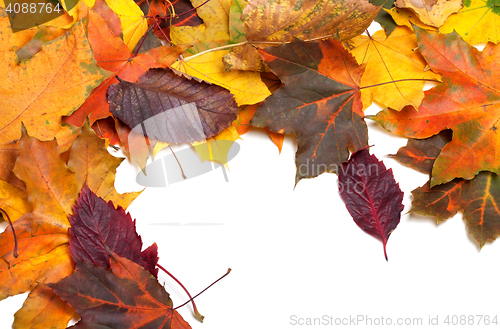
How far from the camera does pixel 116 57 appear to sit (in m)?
0.72

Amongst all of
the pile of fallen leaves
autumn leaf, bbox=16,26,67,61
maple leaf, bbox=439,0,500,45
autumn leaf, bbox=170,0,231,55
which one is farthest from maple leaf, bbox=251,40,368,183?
autumn leaf, bbox=16,26,67,61

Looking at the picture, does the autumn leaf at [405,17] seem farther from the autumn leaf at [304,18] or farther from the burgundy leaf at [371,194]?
the burgundy leaf at [371,194]

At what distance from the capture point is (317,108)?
72cm

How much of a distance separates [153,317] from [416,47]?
71cm

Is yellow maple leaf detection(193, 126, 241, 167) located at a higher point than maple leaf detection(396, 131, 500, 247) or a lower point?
higher

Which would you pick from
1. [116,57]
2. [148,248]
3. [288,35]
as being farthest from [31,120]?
[288,35]

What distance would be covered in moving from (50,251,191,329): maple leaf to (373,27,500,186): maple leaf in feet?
1.66

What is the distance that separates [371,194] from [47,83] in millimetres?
608

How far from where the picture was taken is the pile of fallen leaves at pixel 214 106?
0.62m

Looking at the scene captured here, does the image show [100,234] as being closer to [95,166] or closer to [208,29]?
[95,166]

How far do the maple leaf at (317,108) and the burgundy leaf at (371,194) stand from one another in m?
0.03

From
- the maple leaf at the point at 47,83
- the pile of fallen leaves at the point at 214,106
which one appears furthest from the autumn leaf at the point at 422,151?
the maple leaf at the point at 47,83

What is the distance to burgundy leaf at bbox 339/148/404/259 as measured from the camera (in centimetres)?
70

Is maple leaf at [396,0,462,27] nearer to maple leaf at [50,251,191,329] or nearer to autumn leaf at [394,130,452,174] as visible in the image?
autumn leaf at [394,130,452,174]
